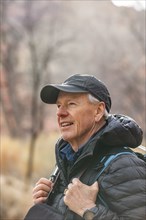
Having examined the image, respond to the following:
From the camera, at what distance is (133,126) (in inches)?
93.4

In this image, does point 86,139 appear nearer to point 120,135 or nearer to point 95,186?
point 120,135

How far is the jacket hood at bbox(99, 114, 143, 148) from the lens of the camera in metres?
2.30

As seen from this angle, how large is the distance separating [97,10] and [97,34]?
6634 mm

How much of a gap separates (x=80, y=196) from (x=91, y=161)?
18cm

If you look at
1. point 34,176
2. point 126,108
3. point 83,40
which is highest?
point 83,40

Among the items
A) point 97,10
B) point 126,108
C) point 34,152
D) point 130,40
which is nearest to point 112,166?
point 126,108

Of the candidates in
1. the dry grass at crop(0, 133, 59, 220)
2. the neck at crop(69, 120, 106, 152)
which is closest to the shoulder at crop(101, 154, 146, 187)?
the neck at crop(69, 120, 106, 152)

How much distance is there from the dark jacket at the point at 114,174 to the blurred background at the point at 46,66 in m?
5.82

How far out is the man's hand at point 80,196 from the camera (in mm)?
2201

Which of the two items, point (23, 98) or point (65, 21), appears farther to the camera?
point (23, 98)

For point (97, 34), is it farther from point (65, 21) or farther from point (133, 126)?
point (133, 126)

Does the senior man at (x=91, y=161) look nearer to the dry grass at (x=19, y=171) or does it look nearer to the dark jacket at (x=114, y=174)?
the dark jacket at (x=114, y=174)

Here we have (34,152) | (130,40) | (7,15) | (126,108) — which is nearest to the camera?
(126,108)

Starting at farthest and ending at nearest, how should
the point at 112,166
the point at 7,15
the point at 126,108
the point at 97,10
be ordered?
the point at 97,10
the point at 7,15
the point at 126,108
the point at 112,166
